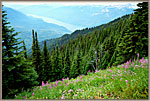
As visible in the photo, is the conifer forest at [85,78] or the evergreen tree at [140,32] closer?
A: the conifer forest at [85,78]

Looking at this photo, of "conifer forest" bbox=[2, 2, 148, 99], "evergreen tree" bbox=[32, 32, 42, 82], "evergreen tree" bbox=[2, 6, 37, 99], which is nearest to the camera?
"conifer forest" bbox=[2, 2, 148, 99]

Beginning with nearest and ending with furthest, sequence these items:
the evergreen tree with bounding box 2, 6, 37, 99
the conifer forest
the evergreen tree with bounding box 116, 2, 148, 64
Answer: the conifer forest < the evergreen tree with bounding box 2, 6, 37, 99 < the evergreen tree with bounding box 116, 2, 148, 64

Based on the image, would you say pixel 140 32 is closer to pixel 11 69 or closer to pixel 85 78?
pixel 85 78

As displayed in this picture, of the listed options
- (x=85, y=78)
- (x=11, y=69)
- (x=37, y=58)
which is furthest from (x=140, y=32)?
(x=37, y=58)

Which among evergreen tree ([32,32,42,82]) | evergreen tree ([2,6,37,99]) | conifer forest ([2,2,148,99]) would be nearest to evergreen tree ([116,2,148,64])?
conifer forest ([2,2,148,99])

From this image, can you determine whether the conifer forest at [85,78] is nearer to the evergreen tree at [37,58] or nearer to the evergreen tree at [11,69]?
the evergreen tree at [11,69]

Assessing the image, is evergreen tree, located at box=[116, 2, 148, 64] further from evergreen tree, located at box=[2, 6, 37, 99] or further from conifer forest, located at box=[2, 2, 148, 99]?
evergreen tree, located at box=[2, 6, 37, 99]

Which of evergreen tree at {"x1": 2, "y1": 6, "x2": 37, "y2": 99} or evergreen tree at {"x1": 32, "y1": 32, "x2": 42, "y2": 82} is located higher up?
evergreen tree at {"x1": 2, "y1": 6, "x2": 37, "y2": 99}

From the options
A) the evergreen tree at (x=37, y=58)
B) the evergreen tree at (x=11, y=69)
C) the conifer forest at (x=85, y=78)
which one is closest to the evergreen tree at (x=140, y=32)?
the conifer forest at (x=85, y=78)

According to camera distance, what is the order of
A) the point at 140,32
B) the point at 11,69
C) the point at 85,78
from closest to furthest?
the point at 85,78
the point at 11,69
the point at 140,32

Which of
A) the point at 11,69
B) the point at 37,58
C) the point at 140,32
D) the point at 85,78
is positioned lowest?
the point at 37,58

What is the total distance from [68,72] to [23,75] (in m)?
34.6

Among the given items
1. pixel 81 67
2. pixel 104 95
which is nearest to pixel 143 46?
pixel 104 95

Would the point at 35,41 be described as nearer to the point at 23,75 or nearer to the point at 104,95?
the point at 23,75
